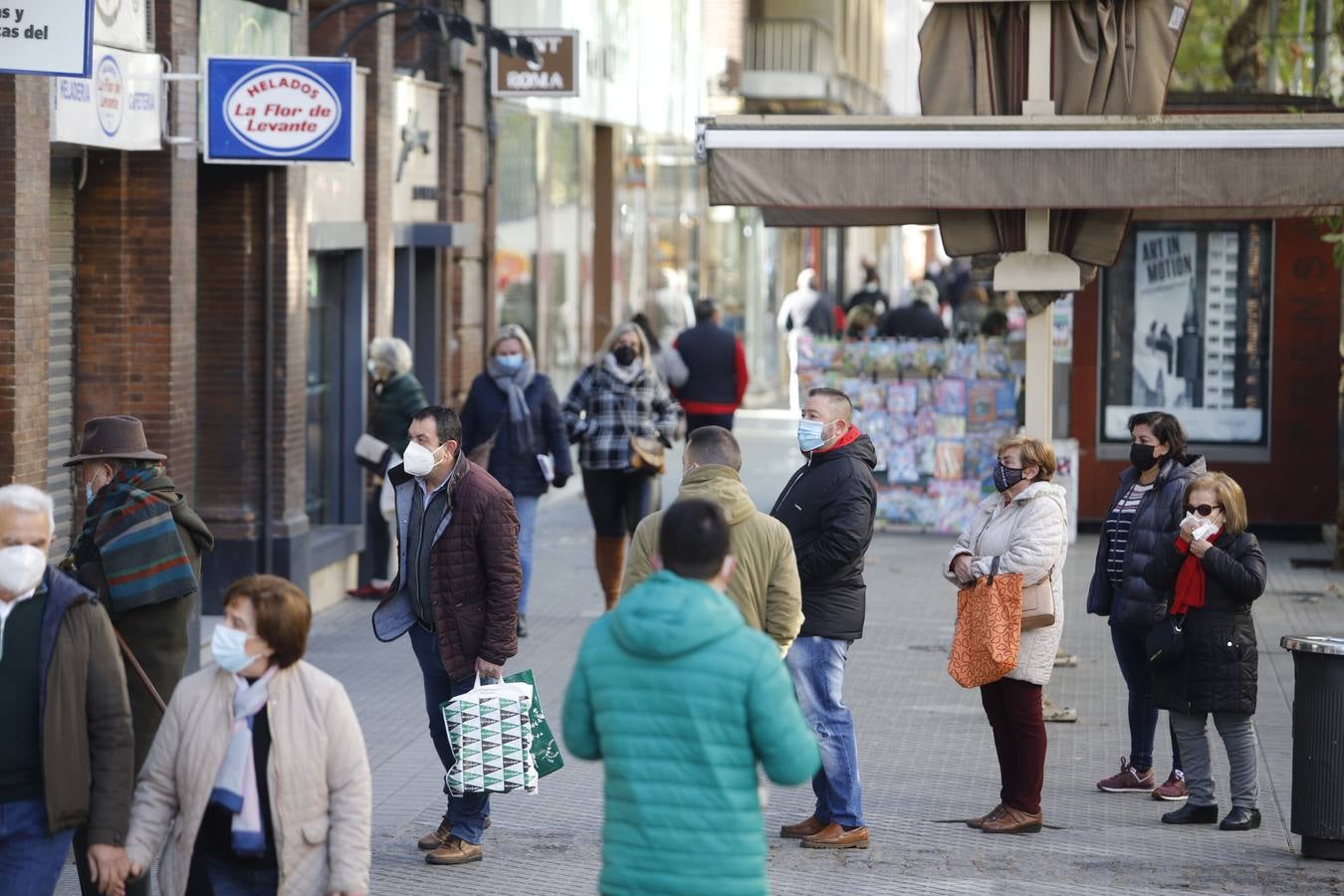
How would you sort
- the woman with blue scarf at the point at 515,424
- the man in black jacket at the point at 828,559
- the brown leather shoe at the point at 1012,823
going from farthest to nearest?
the woman with blue scarf at the point at 515,424, the brown leather shoe at the point at 1012,823, the man in black jacket at the point at 828,559

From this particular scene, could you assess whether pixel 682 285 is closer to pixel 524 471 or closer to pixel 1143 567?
pixel 524 471

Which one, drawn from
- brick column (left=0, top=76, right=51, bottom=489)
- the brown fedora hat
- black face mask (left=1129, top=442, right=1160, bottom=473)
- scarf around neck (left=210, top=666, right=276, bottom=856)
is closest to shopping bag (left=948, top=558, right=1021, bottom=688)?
black face mask (left=1129, top=442, right=1160, bottom=473)

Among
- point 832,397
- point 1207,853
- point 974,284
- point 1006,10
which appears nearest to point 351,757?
point 832,397

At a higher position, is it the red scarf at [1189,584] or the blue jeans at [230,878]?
the red scarf at [1189,584]

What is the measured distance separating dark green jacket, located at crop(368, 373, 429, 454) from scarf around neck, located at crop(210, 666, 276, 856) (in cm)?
821

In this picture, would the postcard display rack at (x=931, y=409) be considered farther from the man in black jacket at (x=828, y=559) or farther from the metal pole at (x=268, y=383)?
the man in black jacket at (x=828, y=559)

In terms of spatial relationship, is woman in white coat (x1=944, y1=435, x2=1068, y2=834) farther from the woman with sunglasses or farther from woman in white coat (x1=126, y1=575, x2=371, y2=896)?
woman in white coat (x1=126, y1=575, x2=371, y2=896)

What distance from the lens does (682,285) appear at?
29.1m

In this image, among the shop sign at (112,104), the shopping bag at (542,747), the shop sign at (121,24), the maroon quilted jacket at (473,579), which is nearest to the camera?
the maroon quilted jacket at (473,579)

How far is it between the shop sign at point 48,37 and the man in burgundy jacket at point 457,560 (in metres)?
1.98

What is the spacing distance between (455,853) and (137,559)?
1.88m

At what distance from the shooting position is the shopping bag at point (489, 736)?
7496mm

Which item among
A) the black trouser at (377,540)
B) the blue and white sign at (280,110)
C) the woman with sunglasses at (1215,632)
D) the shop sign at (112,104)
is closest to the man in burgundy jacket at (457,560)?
the woman with sunglasses at (1215,632)

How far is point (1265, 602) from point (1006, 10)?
17.2ft
